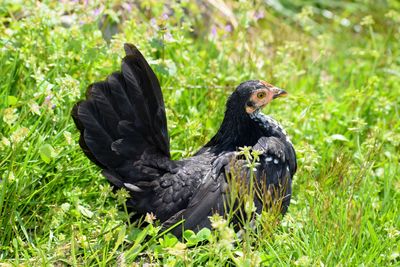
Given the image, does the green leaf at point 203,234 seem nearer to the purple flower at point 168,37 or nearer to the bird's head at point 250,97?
the bird's head at point 250,97

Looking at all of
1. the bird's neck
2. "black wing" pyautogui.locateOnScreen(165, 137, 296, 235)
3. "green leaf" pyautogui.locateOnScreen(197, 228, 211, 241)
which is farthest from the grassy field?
the bird's neck

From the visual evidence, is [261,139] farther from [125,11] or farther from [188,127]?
[125,11]

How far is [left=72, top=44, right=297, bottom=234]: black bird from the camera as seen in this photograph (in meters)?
A: 3.96

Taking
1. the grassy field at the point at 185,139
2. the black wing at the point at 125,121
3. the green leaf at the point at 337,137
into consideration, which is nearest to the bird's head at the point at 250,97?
the grassy field at the point at 185,139

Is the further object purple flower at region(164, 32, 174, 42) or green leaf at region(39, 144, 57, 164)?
purple flower at region(164, 32, 174, 42)

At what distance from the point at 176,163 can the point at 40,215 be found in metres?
0.83

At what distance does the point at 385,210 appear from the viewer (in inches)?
179

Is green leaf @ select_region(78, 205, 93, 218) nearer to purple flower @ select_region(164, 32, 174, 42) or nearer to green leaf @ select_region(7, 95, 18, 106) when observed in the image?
green leaf @ select_region(7, 95, 18, 106)

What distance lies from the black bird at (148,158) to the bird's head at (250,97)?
10.2 inches

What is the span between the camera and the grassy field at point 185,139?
3803 mm

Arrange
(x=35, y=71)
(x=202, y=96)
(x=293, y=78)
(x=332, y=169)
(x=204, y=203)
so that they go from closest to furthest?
(x=204, y=203), (x=332, y=169), (x=35, y=71), (x=202, y=96), (x=293, y=78)

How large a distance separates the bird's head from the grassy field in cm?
40

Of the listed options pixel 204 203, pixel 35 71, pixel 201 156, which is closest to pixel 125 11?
pixel 35 71

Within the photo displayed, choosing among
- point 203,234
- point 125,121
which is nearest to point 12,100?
point 125,121
